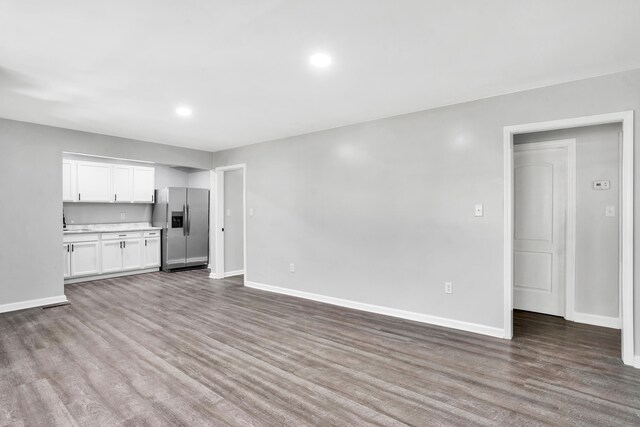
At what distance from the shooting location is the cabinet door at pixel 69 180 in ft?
20.1

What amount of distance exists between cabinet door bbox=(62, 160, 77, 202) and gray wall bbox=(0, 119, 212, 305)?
5.22ft

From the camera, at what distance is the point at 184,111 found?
3943mm

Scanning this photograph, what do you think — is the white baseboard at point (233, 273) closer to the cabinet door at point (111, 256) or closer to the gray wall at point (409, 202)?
the gray wall at point (409, 202)

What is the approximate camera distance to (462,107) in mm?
3633

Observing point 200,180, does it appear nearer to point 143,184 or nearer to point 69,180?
point 143,184

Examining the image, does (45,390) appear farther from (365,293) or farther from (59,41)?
(365,293)

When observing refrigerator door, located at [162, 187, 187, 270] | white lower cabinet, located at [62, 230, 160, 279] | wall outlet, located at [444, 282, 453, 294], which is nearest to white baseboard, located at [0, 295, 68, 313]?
white lower cabinet, located at [62, 230, 160, 279]

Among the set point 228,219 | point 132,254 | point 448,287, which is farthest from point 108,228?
point 448,287

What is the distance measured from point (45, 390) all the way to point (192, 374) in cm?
97

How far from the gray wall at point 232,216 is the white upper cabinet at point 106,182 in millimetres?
1931

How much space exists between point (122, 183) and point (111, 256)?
144 centimetres

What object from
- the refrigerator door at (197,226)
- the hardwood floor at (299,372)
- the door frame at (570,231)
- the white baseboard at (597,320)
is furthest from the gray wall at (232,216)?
the white baseboard at (597,320)

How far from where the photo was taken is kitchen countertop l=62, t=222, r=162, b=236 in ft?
20.3

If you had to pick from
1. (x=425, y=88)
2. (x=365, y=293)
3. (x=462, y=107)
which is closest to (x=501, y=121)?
(x=462, y=107)
